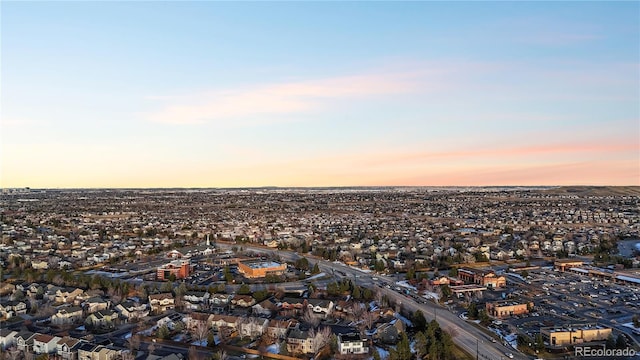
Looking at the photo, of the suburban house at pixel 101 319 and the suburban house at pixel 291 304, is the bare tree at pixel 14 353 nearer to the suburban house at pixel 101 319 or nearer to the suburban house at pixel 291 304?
the suburban house at pixel 101 319

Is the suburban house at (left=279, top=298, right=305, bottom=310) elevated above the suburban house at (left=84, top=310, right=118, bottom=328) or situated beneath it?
elevated above

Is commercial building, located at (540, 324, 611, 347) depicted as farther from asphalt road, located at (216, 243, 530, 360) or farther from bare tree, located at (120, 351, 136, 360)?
bare tree, located at (120, 351, 136, 360)

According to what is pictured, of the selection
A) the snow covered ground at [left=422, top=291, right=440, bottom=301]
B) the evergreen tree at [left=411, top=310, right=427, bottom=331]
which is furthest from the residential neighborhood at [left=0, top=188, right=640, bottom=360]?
the snow covered ground at [left=422, top=291, right=440, bottom=301]

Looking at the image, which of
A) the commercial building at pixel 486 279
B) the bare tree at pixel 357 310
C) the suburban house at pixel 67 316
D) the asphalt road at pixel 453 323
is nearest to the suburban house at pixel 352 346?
the bare tree at pixel 357 310

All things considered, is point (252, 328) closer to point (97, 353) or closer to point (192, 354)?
point (192, 354)

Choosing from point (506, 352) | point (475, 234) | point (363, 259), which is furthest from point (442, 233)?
point (506, 352)

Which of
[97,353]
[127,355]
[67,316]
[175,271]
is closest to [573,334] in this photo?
[127,355]
